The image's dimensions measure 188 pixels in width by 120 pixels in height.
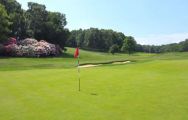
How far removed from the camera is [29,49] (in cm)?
5891

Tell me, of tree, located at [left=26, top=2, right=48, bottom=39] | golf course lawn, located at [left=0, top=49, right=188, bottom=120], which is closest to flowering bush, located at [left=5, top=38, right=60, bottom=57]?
tree, located at [left=26, top=2, right=48, bottom=39]

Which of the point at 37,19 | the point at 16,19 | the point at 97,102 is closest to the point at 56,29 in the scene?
the point at 37,19

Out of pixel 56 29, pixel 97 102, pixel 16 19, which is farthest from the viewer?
pixel 56 29

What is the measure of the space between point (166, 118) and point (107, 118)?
1.62m

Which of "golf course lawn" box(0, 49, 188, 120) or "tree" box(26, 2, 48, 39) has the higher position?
"tree" box(26, 2, 48, 39)

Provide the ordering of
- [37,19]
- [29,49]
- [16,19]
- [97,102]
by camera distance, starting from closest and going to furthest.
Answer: [97,102], [29,49], [16,19], [37,19]

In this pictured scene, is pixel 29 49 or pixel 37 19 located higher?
pixel 37 19

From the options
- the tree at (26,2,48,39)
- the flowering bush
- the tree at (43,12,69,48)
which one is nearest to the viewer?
the flowering bush

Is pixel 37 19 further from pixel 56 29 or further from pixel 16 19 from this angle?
pixel 16 19

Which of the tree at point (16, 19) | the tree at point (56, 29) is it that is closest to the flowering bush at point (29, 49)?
the tree at point (16, 19)

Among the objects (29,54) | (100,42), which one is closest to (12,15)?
(29,54)

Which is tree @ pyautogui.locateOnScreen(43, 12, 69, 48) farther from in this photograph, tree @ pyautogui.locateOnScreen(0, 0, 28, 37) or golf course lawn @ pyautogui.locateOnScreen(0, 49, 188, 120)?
golf course lawn @ pyautogui.locateOnScreen(0, 49, 188, 120)

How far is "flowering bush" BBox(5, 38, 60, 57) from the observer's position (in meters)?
58.0

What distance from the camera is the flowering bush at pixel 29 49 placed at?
5797 centimetres
